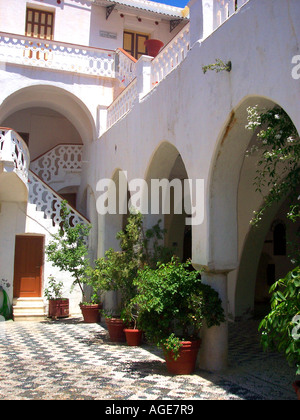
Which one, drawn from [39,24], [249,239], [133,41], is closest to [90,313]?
[249,239]

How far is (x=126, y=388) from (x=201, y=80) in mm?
4706

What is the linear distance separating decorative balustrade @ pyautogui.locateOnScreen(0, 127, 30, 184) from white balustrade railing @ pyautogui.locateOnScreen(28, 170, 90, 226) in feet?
2.54

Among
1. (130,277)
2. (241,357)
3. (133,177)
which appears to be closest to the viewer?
(241,357)

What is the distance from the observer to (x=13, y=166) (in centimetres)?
1148

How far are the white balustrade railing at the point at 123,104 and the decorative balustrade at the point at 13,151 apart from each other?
2734 millimetres

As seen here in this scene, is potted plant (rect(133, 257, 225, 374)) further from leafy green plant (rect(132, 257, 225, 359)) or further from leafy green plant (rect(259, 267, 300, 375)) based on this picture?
leafy green plant (rect(259, 267, 300, 375))

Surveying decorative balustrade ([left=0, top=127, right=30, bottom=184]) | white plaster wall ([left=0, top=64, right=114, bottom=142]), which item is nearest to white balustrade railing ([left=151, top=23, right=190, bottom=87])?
decorative balustrade ([left=0, top=127, right=30, bottom=184])

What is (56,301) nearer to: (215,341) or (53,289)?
(53,289)

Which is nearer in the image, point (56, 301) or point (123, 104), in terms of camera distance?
point (123, 104)

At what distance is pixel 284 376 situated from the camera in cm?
641

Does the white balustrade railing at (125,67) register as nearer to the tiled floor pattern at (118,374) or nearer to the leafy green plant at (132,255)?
the leafy green plant at (132,255)

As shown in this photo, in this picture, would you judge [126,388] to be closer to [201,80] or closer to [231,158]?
[231,158]

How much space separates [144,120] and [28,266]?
270 inches
